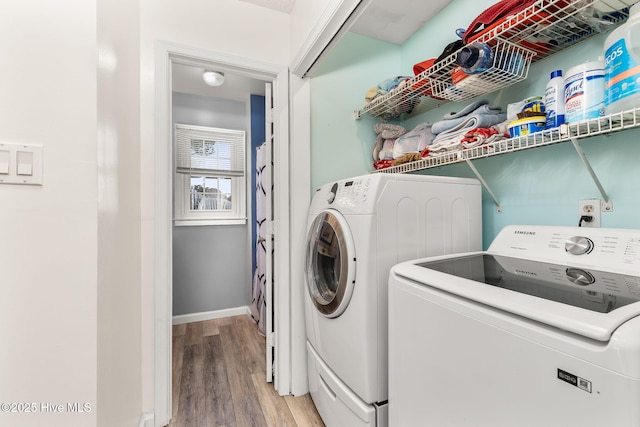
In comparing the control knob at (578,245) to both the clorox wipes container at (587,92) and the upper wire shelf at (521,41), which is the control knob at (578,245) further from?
the upper wire shelf at (521,41)

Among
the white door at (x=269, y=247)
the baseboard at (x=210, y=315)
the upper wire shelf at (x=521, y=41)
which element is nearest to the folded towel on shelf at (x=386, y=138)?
the upper wire shelf at (x=521, y=41)

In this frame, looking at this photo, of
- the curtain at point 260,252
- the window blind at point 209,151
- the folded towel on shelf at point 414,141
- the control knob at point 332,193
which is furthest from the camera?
the window blind at point 209,151

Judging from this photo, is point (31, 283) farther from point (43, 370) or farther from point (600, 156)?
point (600, 156)

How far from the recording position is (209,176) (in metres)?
3.17

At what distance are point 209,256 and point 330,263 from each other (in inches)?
83.3

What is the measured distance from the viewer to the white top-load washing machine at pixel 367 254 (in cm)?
110

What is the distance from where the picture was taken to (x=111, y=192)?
107cm

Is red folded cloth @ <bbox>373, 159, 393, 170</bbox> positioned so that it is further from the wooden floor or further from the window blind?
the window blind

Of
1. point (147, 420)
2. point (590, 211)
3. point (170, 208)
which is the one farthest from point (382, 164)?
point (147, 420)

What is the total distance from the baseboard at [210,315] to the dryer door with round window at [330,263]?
195 centimetres

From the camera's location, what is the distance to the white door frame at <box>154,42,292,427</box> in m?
1.52

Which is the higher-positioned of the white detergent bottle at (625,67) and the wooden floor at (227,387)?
the white detergent bottle at (625,67)

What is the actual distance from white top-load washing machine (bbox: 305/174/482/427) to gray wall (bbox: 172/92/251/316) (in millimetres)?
1939

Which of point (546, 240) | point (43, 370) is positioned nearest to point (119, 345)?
point (43, 370)
